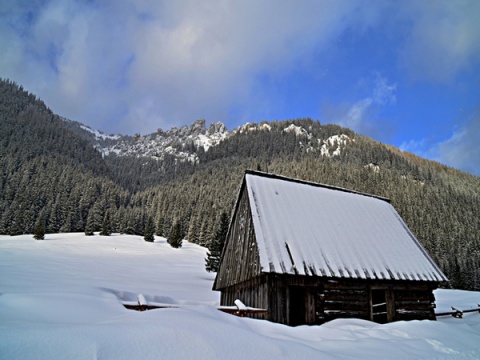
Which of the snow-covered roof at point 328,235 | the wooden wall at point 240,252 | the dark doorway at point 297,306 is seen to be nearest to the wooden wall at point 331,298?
the dark doorway at point 297,306

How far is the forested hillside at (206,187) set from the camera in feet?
269

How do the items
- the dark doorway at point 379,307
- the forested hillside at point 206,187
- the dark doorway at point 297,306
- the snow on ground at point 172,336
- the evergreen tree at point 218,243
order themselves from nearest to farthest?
1. the snow on ground at point 172,336
2. the dark doorway at point 297,306
3. the dark doorway at point 379,307
4. the evergreen tree at point 218,243
5. the forested hillside at point 206,187

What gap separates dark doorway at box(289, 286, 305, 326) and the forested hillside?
45303 millimetres

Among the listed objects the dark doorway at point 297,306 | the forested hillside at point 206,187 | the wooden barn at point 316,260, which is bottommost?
the dark doorway at point 297,306

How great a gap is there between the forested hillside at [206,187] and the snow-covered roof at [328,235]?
142 ft

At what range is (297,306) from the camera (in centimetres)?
1565

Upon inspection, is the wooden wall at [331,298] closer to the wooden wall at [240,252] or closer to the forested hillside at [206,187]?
the wooden wall at [240,252]

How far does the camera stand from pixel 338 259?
571 inches

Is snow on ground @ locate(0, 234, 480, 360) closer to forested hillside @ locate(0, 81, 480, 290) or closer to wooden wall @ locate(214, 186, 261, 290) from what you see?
wooden wall @ locate(214, 186, 261, 290)

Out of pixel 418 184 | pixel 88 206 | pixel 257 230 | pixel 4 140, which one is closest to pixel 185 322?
pixel 257 230

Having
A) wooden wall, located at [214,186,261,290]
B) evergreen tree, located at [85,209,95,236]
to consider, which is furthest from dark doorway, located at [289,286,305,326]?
evergreen tree, located at [85,209,95,236]

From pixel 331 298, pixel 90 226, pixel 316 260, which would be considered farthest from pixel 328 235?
pixel 90 226

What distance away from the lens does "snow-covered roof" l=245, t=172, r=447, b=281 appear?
13523mm

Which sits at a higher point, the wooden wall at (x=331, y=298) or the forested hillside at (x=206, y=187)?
the forested hillside at (x=206, y=187)
